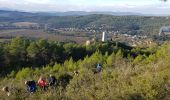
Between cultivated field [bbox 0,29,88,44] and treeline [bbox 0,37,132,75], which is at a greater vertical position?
treeline [bbox 0,37,132,75]

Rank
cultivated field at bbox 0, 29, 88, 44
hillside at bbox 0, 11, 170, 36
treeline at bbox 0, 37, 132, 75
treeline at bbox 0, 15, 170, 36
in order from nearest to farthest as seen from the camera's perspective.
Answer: treeline at bbox 0, 37, 132, 75, cultivated field at bbox 0, 29, 88, 44, treeline at bbox 0, 15, 170, 36, hillside at bbox 0, 11, 170, 36

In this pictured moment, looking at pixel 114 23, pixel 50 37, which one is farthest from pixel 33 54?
pixel 114 23

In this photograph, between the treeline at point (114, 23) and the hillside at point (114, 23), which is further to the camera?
the hillside at point (114, 23)

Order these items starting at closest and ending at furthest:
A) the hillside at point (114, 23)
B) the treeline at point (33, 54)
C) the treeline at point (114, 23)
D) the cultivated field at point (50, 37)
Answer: the treeline at point (33, 54) < the cultivated field at point (50, 37) < the treeline at point (114, 23) < the hillside at point (114, 23)

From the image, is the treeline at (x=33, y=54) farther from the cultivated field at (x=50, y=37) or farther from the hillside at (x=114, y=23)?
the hillside at (x=114, y=23)

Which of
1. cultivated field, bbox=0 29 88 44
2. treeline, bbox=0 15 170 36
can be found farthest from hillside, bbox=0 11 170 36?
cultivated field, bbox=0 29 88 44

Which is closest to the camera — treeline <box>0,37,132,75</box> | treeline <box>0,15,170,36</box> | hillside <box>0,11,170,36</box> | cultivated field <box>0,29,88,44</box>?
treeline <box>0,37,132,75</box>

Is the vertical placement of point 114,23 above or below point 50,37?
below

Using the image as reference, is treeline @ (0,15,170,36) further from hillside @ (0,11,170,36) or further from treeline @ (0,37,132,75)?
treeline @ (0,37,132,75)

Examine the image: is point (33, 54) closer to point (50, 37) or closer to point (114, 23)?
point (50, 37)

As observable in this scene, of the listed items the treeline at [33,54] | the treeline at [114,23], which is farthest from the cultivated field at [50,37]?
the treeline at [33,54]

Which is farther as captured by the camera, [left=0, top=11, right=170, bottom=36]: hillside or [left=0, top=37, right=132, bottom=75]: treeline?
[left=0, top=11, right=170, bottom=36]: hillside
